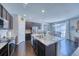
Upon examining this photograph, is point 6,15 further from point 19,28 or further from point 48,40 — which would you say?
point 48,40

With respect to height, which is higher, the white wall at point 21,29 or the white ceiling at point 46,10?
the white ceiling at point 46,10

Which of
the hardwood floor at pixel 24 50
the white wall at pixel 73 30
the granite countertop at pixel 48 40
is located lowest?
the hardwood floor at pixel 24 50

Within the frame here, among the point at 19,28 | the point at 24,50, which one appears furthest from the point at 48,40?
the point at 19,28

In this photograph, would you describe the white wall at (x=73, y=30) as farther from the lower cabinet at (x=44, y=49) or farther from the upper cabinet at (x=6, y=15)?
the upper cabinet at (x=6, y=15)

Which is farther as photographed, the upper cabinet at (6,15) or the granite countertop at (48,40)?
the granite countertop at (48,40)

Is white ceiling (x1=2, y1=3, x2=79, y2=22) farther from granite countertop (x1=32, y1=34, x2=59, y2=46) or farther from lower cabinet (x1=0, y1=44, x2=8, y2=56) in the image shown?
lower cabinet (x1=0, y1=44, x2=8, y2=56)

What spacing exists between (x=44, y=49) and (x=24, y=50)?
0.41 meters

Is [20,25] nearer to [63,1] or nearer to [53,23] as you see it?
[53,23]

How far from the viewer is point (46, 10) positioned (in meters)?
2.32

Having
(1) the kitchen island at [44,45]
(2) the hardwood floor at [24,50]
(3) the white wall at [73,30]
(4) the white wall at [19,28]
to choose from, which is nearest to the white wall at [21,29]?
(4) the white wall at [19,28]

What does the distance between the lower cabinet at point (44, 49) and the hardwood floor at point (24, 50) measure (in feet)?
0.34

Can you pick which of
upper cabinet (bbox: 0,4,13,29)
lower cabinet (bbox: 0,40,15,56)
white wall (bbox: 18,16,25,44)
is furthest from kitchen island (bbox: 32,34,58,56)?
upper cabinet (bbox: 0,4,13,29)

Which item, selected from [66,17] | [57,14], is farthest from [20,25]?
[66,17]

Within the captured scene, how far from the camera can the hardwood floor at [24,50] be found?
231 centimetres
